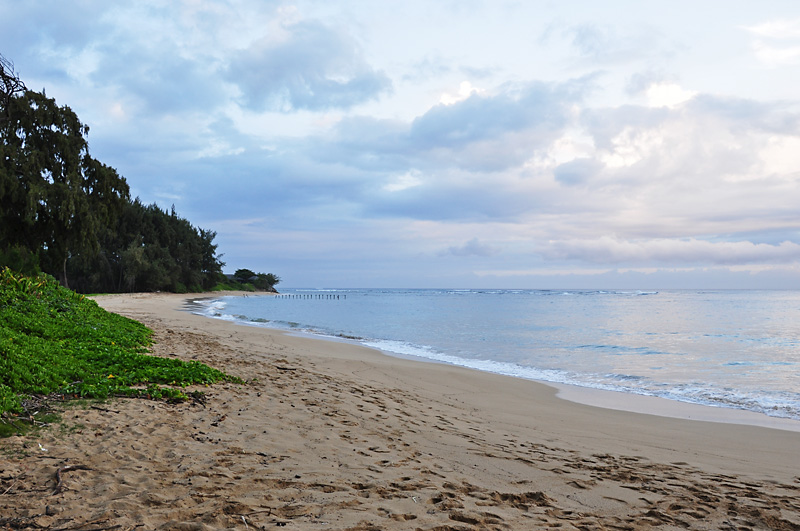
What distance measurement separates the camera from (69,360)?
7.70m

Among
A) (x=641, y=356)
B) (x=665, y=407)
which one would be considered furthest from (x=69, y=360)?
(x=641, y=356)

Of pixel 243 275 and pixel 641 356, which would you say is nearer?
pixel 641 356

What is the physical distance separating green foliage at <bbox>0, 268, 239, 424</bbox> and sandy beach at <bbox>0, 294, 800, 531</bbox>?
2.10 feet

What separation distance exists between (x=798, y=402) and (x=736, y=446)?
16.5ft

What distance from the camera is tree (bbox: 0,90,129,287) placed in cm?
2058

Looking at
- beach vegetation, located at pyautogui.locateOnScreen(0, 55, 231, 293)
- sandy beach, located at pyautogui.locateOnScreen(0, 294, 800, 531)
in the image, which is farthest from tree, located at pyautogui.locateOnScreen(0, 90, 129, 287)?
sandy beach, located at pyautogui.locateOnScreen(0, 294, 800, 531)

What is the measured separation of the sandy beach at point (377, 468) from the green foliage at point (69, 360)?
2.10 ft

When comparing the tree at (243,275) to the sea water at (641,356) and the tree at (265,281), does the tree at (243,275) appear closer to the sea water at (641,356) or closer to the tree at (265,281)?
the tree at (265,281)

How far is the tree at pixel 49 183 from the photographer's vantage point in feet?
67.5

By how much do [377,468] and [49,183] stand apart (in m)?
23.6

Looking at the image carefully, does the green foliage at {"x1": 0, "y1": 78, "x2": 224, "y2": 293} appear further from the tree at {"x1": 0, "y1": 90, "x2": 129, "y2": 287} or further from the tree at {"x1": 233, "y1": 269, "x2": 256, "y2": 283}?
the tree at {"x1": 233, "y1": 269, "x2": 256, "y2": 283}

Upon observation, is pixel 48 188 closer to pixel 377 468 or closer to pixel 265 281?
pixel 377 468

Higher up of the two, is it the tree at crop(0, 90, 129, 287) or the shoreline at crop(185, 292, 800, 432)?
the tree at crop(0, 90, 129, 287)

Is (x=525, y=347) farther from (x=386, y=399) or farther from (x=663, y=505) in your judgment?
(x=663, y=505)
